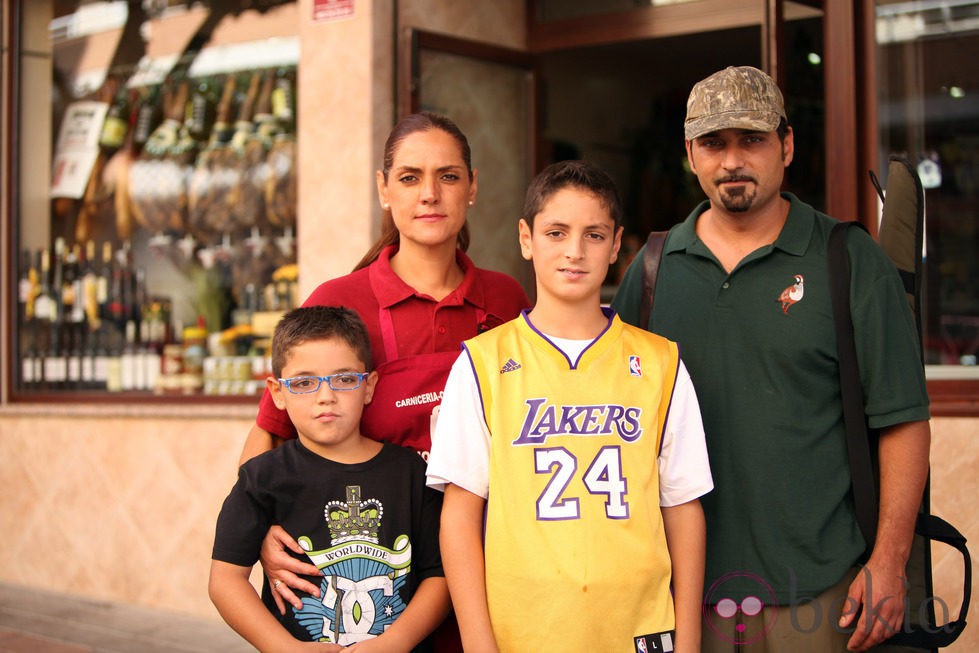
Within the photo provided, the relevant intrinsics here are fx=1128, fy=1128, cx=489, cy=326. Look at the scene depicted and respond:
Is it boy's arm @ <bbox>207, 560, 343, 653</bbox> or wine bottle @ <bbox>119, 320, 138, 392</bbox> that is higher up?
wine bottle @ <bbox>119, 320, 138, 392</bbox>

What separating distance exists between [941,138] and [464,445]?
3797mm

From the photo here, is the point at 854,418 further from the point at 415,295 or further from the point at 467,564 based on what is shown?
the point at 415,295

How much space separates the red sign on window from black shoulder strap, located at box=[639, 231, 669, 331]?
3.09 m

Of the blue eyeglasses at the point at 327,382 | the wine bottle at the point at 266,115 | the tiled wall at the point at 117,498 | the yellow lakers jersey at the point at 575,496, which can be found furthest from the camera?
the wine bottle at the point at 266,115

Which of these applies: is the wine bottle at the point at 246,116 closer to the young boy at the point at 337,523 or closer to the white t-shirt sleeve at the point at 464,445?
the young boy at the point at 337,523

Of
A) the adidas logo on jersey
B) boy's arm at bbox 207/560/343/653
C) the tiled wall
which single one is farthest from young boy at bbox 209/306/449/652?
the tiled wall

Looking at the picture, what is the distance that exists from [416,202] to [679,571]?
1.09 m

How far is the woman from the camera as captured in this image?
276cm

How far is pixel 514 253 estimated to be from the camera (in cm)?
607

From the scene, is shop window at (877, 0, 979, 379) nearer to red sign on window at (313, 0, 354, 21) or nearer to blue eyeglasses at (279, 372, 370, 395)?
red sign on window at (313, 0, 354, 21)

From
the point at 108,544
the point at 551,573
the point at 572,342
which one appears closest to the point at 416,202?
Result: the point at 572,342

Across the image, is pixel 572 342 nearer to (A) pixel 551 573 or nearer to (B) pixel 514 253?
(A) pixel 551 573

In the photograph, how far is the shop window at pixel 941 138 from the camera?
501 cm

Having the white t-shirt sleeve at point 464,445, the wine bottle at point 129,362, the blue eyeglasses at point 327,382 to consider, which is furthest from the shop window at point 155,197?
the white t-shirt sleeve at point 464,445
